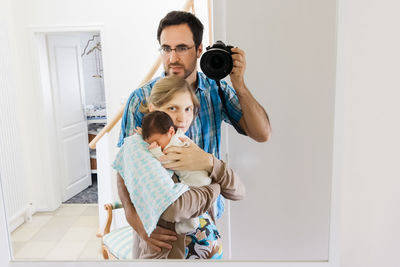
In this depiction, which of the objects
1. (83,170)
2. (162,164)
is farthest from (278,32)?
(83,170)

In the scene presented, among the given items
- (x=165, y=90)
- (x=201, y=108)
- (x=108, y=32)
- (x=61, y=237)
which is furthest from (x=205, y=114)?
(x=61, y=237)

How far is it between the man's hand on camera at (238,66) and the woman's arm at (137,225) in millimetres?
467

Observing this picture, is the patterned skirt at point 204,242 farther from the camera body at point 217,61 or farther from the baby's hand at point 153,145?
the camera body at point 217,61

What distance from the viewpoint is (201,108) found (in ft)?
3.19

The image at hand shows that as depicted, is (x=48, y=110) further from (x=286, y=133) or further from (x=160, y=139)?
(x=286, y=133)

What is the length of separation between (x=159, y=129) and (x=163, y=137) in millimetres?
27

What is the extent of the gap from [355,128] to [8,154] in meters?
1.08

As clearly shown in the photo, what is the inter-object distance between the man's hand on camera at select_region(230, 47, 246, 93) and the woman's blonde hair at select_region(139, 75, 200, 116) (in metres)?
0.14

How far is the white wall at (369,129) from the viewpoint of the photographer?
935 millimetres

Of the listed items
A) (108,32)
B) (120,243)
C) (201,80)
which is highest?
→ (108,32)

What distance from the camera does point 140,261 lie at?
39.3 inches

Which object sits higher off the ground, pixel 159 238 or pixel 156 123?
pixel 156 123

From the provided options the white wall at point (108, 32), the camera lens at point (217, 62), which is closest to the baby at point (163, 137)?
the white wall at point (108, 32)

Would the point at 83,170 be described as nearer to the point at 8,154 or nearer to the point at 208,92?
the point at 8,154
